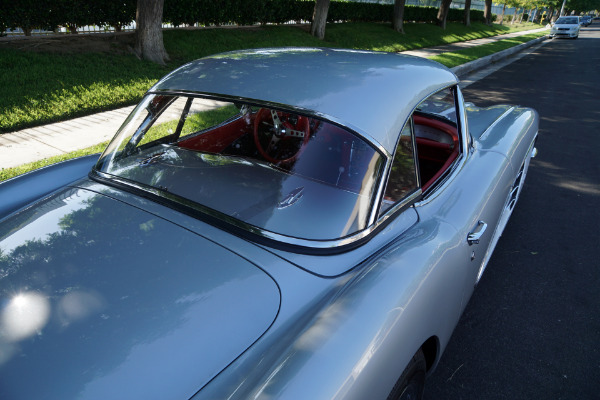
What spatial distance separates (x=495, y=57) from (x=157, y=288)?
1579 cm

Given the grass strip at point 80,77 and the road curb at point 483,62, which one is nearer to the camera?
the grass strip at point 80,77

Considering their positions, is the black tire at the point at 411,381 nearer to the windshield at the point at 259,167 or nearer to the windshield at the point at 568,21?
the windshield at the point at 259,167

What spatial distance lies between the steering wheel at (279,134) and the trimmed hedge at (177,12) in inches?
313

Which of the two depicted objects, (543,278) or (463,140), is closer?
(463,140)

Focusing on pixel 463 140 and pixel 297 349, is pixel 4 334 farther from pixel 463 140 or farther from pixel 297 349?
pixel 463 140

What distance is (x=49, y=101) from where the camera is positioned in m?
6.25

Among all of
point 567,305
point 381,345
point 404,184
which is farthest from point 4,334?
point 567,305

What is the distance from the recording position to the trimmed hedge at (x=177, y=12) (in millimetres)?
8117

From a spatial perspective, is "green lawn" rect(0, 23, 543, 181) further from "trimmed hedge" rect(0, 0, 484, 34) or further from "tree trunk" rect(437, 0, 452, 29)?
"tree trunk" rect(437, 0, 452, 29)

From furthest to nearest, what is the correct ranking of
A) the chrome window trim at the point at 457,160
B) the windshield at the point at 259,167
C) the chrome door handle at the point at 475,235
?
the chrome window trim at the point at 457,160
the chrome door handle at the point at 475,235
the windshield at the point at 259,167

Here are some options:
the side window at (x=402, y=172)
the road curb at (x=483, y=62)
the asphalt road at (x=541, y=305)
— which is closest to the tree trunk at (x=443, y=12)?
the road curb at (x=483, y=62)

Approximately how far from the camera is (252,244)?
1.67 metres

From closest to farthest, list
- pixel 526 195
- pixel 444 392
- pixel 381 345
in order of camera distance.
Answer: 1. pixel 381 345
2. pixel 444 392
3. pixel 526 195

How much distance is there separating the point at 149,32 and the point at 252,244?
27.9 feet
